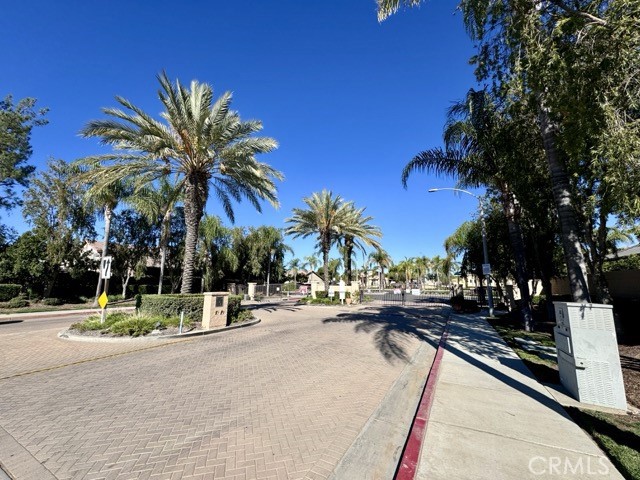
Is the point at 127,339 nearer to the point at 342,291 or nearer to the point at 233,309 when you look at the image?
the point at 233,309

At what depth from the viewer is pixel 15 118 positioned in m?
→ 25.7

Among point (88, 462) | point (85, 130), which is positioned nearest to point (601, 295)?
point (88, 462)

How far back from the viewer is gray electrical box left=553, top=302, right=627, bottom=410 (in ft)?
16.1

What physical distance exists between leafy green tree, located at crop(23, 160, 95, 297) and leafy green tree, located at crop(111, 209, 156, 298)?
3457 millimetres

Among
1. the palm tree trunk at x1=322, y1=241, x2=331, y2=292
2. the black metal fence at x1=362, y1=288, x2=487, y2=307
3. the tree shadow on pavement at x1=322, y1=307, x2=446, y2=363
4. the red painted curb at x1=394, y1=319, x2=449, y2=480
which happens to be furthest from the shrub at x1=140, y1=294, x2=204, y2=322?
the black metal fence at x1=362, y1=288, x2=487, y2=307

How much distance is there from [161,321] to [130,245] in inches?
908

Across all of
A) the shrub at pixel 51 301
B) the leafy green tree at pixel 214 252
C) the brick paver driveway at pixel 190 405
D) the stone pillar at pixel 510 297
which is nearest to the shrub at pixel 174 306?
the brick paver driveway at pixel 190 405

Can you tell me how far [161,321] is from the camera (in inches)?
455

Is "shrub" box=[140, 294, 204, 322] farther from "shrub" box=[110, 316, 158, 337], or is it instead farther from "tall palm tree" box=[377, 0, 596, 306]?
"tall palm tree" box=[377, 0, 596, 306]

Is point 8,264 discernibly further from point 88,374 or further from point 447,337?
point 447,337

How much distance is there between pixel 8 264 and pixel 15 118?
12398 millimetres

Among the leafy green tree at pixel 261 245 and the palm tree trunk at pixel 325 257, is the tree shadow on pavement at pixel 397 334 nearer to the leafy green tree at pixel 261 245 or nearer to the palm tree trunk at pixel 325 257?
the palm tree trunk at pixel 325 257

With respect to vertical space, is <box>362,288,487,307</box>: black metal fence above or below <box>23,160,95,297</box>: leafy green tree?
below

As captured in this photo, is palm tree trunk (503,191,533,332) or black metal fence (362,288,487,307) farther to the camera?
black metal fence (362,288,487,307)
